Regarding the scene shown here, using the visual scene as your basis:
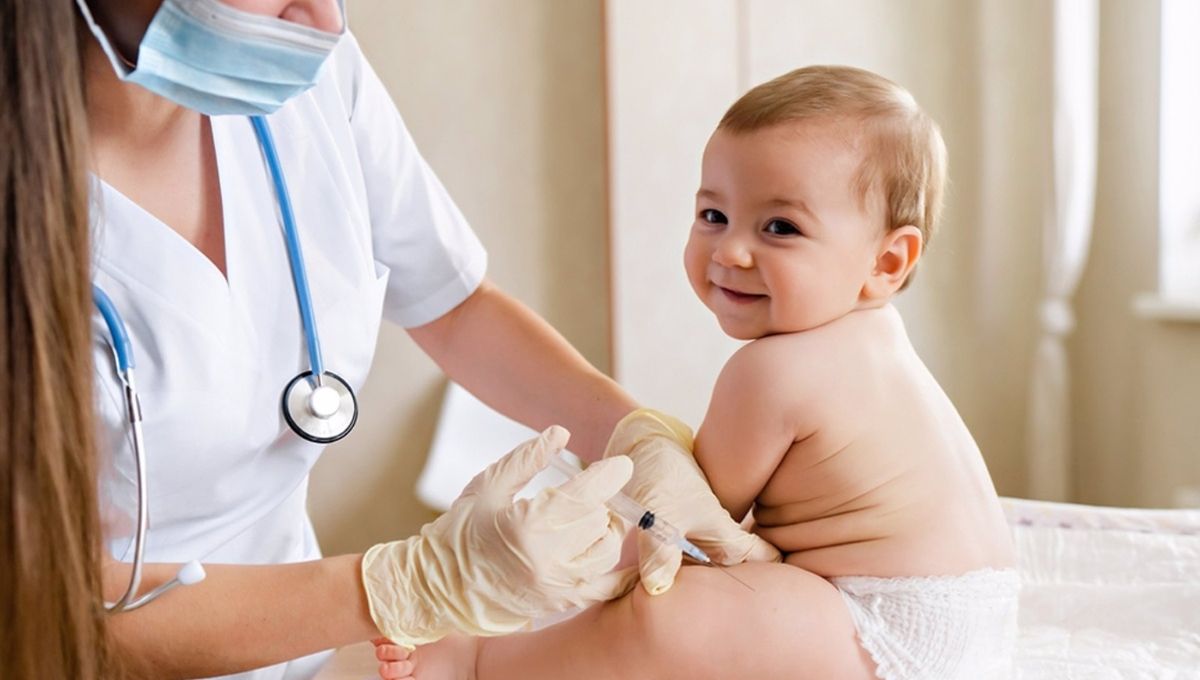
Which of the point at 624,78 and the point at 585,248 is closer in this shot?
the point at 624,78

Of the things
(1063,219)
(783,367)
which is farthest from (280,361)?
(1063,219)

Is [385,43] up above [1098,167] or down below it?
above

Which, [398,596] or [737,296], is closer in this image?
[398,596]

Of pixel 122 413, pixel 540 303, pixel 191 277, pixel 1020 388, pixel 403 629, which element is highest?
pixel 191 277

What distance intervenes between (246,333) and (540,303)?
2.22 metres

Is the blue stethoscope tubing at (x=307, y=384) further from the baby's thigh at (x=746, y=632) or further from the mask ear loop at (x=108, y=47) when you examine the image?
the baby's thigh at (x=746, y=632)

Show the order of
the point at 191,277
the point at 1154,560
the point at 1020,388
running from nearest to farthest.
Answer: the point at 191,277 → the point at 1154,560 → the point at 1020,388

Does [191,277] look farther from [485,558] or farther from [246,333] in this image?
[485,558]

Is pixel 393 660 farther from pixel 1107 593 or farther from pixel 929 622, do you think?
pixel 1107 593

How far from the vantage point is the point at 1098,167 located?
338 cm

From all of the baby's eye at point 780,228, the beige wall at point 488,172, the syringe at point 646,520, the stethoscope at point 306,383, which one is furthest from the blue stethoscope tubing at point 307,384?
the beige wall at point 488,172

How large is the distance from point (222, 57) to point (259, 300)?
0.30 m

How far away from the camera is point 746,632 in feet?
3.84

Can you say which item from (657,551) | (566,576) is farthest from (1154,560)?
(566,576)
